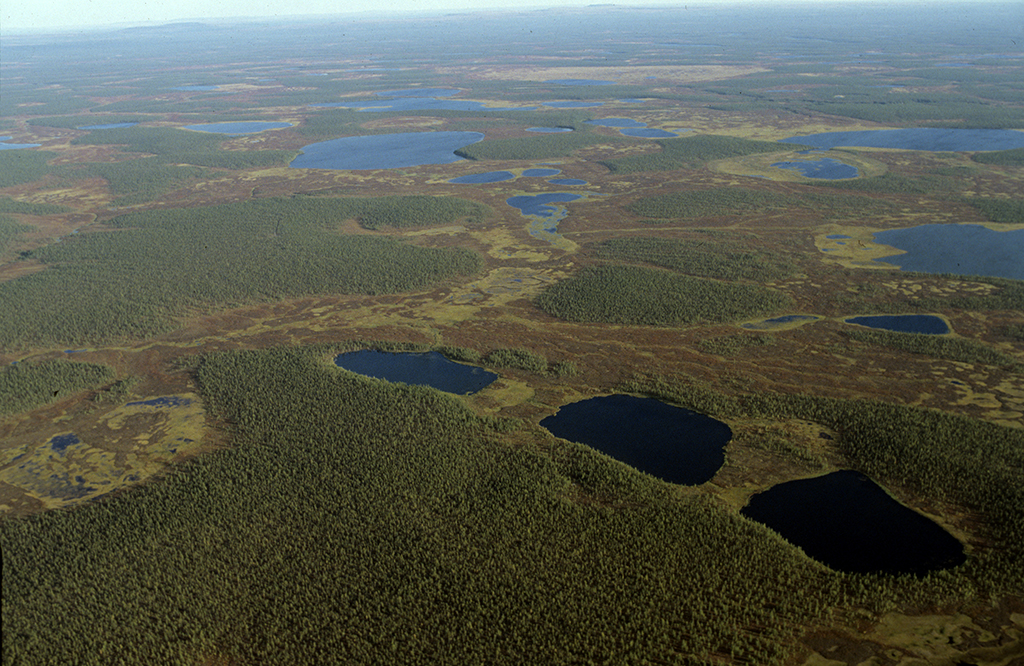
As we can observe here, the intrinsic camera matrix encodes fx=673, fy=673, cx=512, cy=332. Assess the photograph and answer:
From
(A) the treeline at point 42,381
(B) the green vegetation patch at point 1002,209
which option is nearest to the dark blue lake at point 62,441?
(A) the treeline at point 42,381

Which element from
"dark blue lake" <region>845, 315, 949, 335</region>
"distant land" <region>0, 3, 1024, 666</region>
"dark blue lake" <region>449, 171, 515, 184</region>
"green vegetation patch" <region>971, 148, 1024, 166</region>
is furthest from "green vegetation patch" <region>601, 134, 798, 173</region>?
"dark blue lake" <region>845, 315, 949, 335</region>

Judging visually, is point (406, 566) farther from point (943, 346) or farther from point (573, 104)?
point (573, 104)

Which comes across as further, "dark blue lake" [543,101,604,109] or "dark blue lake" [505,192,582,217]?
"dark blue lake" [543,101,604,109]

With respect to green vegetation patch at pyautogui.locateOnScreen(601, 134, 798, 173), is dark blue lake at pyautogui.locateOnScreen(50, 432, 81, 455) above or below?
below

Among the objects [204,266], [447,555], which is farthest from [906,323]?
[204,266]

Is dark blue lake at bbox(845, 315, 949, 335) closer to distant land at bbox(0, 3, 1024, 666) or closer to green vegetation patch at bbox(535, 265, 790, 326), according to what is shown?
distant land at bbox(0, 3, 1024, 666)

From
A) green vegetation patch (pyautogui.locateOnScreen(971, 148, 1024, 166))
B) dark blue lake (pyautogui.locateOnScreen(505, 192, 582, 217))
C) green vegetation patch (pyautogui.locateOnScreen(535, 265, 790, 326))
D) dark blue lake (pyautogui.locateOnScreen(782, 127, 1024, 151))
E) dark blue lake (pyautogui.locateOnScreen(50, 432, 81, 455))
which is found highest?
dark blue lake (pyautogui.locateOnScreen(782, 127, 1024, 151))

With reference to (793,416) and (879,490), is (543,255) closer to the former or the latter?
(793,416)
